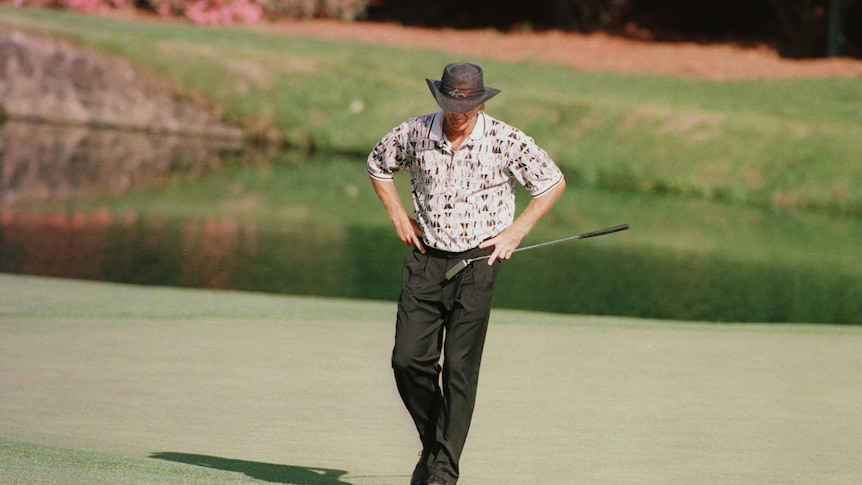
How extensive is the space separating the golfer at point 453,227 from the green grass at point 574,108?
16307 mm

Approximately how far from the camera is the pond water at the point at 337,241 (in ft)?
42.9

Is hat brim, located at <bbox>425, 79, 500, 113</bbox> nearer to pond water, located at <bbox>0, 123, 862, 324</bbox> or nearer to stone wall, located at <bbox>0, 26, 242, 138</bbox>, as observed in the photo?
pond water, located at <bbox>0, 123, 862, 324</bbox>

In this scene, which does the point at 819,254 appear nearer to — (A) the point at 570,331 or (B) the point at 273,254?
(B) the point at 273,254

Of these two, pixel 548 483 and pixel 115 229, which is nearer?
pixel 548 483

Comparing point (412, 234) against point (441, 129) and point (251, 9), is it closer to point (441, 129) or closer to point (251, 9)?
point (441, 129)

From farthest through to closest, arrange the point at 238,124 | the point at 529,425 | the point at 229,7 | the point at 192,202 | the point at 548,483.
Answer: the point at 229,7 → the point at 238,124 → the point at 192,202 → the point at 529,425 → the point at 548,483

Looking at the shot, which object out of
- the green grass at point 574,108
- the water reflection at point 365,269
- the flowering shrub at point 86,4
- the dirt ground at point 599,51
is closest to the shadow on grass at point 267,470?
the water reflection at point 365,269

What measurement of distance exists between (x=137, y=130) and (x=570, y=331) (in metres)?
17.2

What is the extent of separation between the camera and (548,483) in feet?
19.0

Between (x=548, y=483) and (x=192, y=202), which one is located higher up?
(x=548, y=483)

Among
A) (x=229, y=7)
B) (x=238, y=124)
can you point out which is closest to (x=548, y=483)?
(x=238, y=124)

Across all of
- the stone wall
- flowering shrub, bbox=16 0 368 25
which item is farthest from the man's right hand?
flowering shrub, bbox=16 0 368 25

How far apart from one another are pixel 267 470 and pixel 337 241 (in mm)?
10159

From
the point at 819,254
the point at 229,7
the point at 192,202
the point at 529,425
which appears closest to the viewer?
the point at 529,425
